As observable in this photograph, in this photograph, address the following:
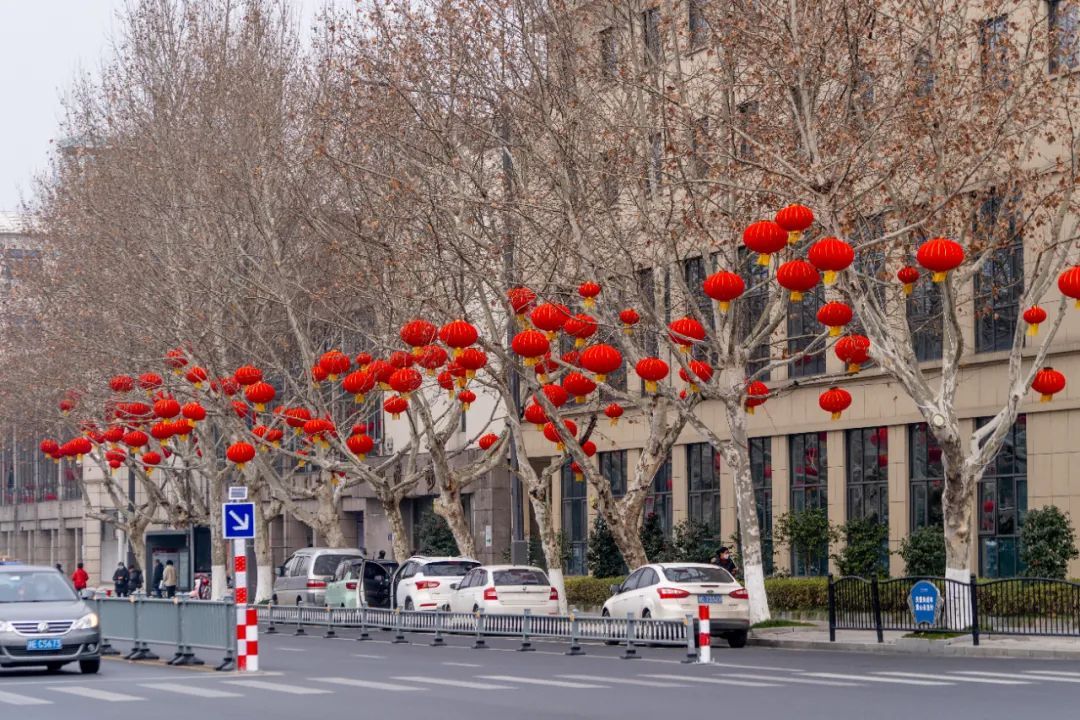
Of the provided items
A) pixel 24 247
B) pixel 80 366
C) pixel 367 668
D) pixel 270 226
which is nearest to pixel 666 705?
pixel 367 668

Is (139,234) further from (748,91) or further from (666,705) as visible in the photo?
(666,705)

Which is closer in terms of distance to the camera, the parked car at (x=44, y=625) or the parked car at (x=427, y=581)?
the parked car at (x=44, y=625)

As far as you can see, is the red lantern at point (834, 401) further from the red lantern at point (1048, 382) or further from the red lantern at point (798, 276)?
the red lantern at point (798, 276)

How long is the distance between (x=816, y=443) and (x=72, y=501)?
52.8 metres

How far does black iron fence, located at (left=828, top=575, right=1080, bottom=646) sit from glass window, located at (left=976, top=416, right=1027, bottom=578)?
6352mm

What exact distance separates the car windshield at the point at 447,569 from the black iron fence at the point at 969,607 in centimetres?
955

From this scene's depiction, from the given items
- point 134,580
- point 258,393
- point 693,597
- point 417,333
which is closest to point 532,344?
point 417,333

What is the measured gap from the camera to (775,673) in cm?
2309

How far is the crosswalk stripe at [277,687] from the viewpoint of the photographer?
67.9ft

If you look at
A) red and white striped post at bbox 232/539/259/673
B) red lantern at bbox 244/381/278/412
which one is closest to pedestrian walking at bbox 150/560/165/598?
red lantern at bbox 244/381/278/412

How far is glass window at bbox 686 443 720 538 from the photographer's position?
45.7 metres

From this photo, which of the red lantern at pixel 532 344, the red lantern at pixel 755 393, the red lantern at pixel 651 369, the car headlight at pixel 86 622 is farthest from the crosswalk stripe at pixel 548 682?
the red lantern at pixel 755 393

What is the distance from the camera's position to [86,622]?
24.2m

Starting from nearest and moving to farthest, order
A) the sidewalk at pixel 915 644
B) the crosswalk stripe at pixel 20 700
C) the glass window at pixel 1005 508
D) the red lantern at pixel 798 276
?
1. the crosswalk stripe at pixel 20 700
2. the red lantern at pixel 798 276
3. the sidewalk at pixel 915 644
4. the glass window at pixel 1005 508
